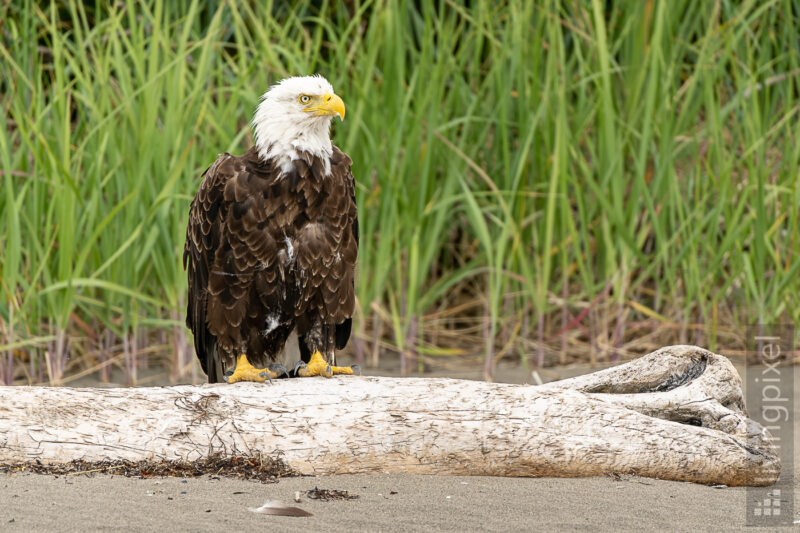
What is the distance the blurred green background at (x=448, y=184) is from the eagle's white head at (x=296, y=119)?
1.07 meters

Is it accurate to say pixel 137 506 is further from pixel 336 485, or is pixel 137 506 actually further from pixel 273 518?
pixel 336 485

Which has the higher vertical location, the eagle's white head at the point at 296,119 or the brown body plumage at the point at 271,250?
the eagle's white head at the point at 296,119

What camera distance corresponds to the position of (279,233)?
3.43 meters

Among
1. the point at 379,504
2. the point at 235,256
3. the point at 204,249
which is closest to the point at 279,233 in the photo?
the point at 235,256

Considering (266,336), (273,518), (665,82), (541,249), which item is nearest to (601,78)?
(665,82)

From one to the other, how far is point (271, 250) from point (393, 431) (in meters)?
→ 0.90

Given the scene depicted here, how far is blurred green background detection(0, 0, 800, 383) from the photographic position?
4.71 metres

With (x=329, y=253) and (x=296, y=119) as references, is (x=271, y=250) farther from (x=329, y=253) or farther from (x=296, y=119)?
(x=296, y=119)

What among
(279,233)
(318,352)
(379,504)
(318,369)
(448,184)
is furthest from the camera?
(448,184)

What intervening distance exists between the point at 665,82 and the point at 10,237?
134 inches

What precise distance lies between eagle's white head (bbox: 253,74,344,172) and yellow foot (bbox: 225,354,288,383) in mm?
744

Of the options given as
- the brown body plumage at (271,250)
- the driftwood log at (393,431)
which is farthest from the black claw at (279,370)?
the driftwood log at (393,431)

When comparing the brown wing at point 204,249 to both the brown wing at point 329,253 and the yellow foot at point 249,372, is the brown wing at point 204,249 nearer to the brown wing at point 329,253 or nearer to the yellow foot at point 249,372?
the yellow foot at point 249,372

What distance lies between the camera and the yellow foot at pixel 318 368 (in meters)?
3.51
